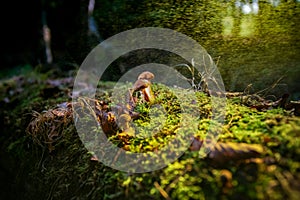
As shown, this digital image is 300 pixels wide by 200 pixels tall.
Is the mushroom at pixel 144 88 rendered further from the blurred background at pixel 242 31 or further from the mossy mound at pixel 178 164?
the blurred background at pixel 242 31

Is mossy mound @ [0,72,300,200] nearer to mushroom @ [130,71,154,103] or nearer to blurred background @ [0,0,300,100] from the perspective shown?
mushroom @ [130,71,154,103]

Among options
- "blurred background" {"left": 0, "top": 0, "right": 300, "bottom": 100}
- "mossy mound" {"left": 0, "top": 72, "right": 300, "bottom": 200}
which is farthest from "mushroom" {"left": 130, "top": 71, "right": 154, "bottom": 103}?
"blurred background" {"left": 0, "top": 0, "right": 300, "bottom": 100}

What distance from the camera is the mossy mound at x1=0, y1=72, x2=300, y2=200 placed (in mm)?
1306

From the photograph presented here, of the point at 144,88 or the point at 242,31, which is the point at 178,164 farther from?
the point at 242,31

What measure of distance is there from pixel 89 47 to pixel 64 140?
8.46ft

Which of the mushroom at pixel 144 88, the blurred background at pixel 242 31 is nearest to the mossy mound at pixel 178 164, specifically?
the mushroom at pixel 144 88

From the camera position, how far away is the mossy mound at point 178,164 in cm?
131

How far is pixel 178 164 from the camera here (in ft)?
4.98

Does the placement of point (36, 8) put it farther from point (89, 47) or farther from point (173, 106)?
point (173, 106)

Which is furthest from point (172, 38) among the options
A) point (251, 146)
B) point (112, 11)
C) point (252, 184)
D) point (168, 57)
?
point (252, 184)

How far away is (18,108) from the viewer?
3426mm

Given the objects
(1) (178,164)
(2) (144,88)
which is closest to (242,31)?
(2) (144,88)

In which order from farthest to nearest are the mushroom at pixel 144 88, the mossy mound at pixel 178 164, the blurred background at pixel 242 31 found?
1. the blurred background at pixel 242 31
2. the mushroom at pixel 144 88
3. the mossy mound at pixel 178 164

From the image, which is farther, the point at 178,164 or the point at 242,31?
the point at 242,31
